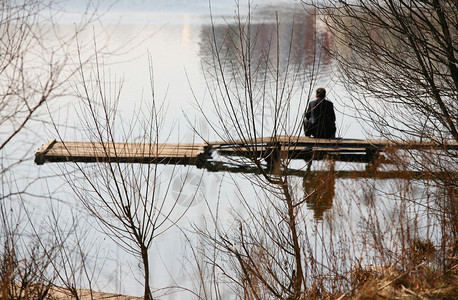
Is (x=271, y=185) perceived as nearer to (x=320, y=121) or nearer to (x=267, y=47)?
(x=320, y=121)

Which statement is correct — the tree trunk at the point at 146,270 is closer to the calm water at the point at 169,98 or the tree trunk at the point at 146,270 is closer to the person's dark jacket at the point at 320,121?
the calm water at the point at 169,98

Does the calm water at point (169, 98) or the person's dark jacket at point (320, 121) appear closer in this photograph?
the calm water at point (169, 98)

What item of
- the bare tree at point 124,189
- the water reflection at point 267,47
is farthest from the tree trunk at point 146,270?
the water reflection at point 267,47

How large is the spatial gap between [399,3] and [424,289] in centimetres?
305

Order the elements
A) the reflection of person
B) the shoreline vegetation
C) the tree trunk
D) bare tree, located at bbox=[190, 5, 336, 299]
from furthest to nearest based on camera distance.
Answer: the reflection of person → the tree trunk → bare tree, located at bbox=[190, 5, 336, 299] → the shoreline vegetation

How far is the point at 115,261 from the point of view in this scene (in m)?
8.30

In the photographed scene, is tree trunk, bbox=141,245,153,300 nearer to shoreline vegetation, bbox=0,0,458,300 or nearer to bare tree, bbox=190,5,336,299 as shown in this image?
shoreline vegetation, bbox=0,0,458,300

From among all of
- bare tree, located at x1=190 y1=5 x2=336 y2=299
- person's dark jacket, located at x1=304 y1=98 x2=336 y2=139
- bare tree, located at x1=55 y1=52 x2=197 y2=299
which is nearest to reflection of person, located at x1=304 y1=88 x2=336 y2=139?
person's dark jacket, located at x1=304 y1=98 x2=336 y2=139

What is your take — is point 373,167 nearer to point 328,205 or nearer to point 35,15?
point 328,205

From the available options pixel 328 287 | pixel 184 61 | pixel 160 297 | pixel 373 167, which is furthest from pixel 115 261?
pixel 184 61

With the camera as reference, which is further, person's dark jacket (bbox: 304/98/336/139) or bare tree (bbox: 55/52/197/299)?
person's dark jacket (bbox: 304/98/336/139)

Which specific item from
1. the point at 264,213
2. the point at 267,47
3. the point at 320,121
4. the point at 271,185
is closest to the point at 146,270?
the point at 271,185

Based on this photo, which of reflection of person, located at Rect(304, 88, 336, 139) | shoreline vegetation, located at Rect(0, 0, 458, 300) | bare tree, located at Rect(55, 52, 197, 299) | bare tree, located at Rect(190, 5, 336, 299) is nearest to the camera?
shoreline vegetation, located at Rect(0, 0, 458, 300)

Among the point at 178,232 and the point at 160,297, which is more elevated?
the point at 178,232
